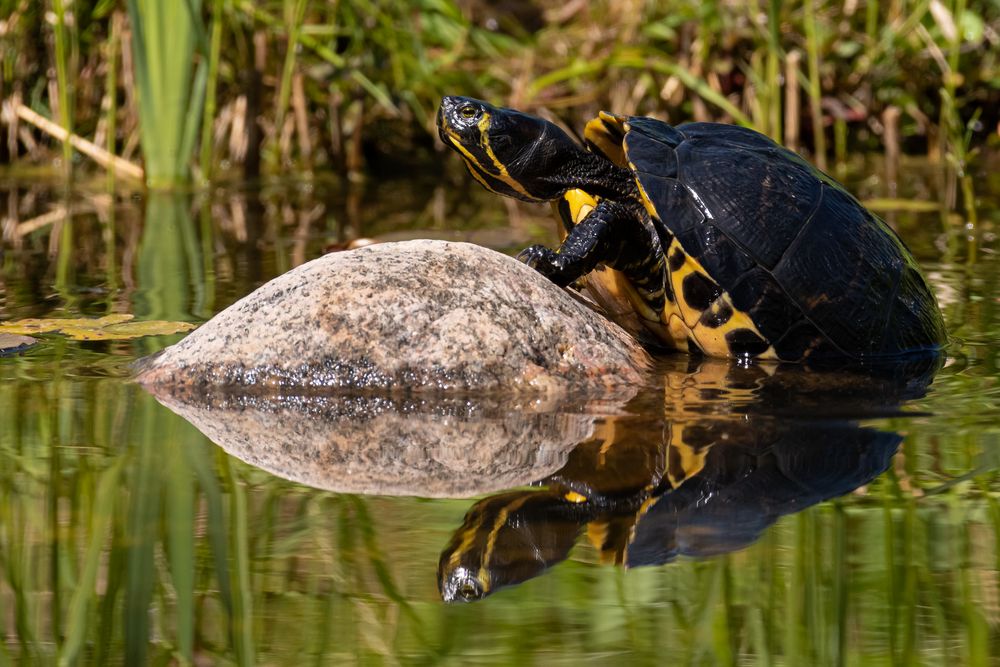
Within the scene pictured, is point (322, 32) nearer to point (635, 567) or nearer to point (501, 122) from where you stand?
point (501, 122)

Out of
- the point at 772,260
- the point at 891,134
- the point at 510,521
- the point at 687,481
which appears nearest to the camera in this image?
the point at 510,521

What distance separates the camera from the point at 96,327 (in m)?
3.72

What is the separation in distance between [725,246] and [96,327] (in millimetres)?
1798

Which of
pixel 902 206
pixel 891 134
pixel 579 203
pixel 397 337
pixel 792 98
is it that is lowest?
pixel 397 337

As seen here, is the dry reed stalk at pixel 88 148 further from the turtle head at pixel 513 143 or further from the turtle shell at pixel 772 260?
the turtle shell at pixel 772 260

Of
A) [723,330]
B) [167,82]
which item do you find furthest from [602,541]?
[167,82]

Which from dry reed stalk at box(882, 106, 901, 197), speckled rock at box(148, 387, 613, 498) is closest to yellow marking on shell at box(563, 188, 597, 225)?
speckled rock at box(148, 387, 613, 498)

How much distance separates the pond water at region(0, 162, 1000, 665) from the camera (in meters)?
1.74

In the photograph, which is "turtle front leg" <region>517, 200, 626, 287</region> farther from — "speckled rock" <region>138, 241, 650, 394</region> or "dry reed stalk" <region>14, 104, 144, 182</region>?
"dry reed stalk" <region>14, 104, 144, 182</region>

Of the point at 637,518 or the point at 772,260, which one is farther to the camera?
the point at 772,260

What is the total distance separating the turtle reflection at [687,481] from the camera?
2.02 metres

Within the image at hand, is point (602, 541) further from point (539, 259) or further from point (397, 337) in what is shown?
point (539, 259)

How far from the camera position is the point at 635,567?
6.40 ft

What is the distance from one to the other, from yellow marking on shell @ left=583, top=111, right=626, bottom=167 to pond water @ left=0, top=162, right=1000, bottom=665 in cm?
72
